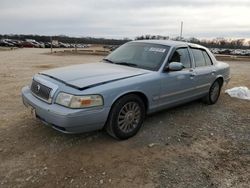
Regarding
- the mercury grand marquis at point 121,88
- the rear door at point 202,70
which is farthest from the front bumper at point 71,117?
the rear door at point 202,70

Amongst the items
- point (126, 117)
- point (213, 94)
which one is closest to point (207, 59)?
point (213, 94)

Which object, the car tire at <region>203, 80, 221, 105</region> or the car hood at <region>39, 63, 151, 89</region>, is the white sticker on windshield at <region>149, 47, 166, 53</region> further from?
the car tire at <region>203, 80, 221, 105</region>

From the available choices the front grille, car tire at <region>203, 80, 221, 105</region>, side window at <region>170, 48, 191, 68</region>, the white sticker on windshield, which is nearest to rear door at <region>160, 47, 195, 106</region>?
side window at <region>170, 48, 191, 68</region>

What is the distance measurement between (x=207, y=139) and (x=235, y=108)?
2325 millimetres

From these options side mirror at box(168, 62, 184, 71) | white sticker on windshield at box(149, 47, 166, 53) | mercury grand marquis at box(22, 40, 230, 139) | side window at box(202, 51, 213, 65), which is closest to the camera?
mercury grand marquis at box(22, 40, 230, 139)

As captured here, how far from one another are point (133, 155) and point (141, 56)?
6.88 ft

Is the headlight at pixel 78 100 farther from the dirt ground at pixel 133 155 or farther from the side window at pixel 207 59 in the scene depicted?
the side window at pixel 207 59

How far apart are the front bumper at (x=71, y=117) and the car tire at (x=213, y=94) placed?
3433mm

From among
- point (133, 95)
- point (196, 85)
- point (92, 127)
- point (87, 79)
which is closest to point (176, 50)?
point (196, 85)

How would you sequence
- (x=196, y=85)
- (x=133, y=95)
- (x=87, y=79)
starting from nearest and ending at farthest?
(x=87, y=79) → (x=133, y=95) → (x=196, y=85)

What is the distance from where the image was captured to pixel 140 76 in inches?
179

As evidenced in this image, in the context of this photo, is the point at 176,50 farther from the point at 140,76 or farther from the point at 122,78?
the point at 122,78

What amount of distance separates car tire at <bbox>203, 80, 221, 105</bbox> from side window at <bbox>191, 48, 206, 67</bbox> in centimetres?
72

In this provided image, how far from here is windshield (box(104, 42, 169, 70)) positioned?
505 cm
